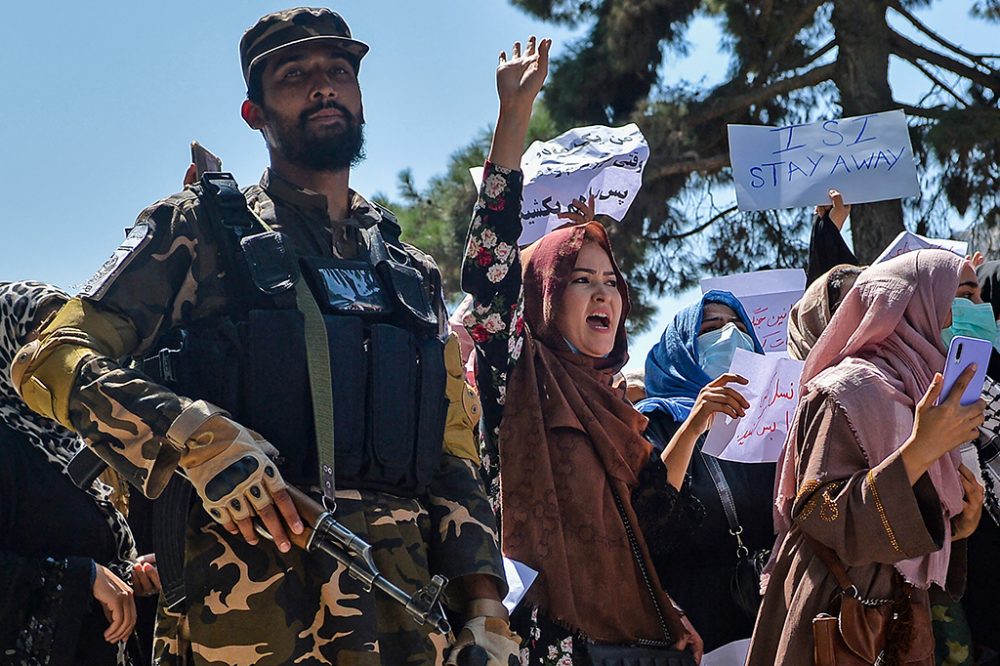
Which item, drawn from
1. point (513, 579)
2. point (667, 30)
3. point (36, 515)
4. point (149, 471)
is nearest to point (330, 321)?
point (149, 471)

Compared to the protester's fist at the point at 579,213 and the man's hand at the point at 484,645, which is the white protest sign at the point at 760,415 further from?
the man's hand at the point at 484,645

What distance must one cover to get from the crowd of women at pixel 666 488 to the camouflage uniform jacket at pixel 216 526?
1013 mm

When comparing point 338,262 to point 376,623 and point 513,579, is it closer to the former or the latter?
point 376,623

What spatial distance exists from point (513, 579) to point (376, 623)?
1.00m

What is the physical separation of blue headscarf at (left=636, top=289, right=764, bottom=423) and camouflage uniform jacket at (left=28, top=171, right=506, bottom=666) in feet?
6.84

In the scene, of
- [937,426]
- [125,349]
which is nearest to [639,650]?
[937,426]

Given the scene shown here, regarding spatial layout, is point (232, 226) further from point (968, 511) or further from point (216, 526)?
point (968, 511)

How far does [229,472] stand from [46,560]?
4.92 feet

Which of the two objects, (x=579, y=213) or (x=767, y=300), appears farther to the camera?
(x=767, y=300)

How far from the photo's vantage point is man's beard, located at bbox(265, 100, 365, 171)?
3.31 meters

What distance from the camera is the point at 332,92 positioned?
3326mm

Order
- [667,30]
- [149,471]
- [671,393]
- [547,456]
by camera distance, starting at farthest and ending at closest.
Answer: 1. [667,30]
2. [671,393]
3. [547,456]
4. [149,471]

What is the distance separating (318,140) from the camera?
3.31 meters

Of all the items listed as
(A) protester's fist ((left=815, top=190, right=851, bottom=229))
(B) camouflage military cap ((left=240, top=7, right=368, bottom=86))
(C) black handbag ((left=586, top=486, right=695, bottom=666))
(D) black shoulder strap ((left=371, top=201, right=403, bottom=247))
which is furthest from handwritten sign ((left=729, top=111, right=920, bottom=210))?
(B) camouflage military cap ((left=240, top=7, right=368, bottom=86))
